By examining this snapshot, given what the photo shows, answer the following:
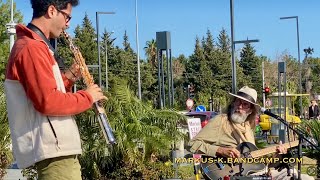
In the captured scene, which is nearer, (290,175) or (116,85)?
(290,175)

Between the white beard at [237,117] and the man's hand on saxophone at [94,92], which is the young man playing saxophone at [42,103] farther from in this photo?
the white beard at [237,117]

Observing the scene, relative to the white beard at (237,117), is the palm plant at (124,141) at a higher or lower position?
lower

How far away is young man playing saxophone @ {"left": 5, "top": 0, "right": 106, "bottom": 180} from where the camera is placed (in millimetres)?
2854

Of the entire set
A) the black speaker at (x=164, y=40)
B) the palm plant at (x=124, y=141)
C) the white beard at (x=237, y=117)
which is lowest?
the palm plant at (x=124, y=141)

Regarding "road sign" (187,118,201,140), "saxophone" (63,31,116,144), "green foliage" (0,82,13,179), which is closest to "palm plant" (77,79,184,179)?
"green foliage" (0,82,13,179)

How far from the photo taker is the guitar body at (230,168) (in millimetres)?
5602

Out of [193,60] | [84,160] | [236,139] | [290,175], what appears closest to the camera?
[290,175]

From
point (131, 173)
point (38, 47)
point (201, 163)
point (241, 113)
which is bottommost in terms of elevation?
point (131, 173)

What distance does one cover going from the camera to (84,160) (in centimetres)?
905

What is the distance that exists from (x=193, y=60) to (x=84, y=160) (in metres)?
58.9

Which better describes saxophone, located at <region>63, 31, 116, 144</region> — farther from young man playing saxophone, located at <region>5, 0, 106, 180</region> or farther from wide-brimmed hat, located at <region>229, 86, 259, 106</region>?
wide-brimmed hat, located at <region>229, 86, 259, 106</region>

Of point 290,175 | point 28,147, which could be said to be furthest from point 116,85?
point 28,147

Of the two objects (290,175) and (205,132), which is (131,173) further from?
(290,175)

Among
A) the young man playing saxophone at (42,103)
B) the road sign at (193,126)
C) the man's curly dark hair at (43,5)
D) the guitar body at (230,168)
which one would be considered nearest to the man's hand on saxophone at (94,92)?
the young man playing saxophone at (42,103)
